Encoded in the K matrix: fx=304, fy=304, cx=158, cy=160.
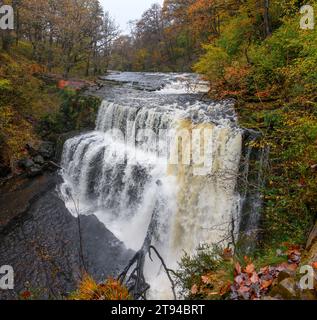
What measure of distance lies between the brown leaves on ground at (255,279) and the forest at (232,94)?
1 cm

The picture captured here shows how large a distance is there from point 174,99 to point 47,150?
24.0 ft

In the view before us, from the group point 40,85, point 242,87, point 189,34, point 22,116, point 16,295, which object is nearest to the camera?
point 16,295

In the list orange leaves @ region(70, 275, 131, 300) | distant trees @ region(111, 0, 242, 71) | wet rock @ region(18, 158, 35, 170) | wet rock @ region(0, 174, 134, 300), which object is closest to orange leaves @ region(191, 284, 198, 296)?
orange leaves @ region(70, 275, 131, 300)

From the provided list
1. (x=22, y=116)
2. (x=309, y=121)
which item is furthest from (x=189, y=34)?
(x=309, y=121)

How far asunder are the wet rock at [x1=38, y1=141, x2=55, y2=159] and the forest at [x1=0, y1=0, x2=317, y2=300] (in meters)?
0.73

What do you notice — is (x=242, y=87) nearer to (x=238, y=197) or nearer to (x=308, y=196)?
(x=238, y=197)

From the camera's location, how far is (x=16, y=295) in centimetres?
830

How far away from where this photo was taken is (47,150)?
16406 millimetres

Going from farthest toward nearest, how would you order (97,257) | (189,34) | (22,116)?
1. (189,34)
2. (22,116)
3. (97,257)

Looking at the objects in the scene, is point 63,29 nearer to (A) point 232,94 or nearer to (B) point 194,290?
(A) point 232,94

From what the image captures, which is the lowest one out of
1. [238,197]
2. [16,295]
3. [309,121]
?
[16,295]

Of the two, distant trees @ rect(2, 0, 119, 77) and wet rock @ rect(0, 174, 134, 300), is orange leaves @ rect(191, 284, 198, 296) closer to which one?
wet rock @ rect(0, 174, 134, 300)

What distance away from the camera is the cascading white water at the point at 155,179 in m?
9.27
